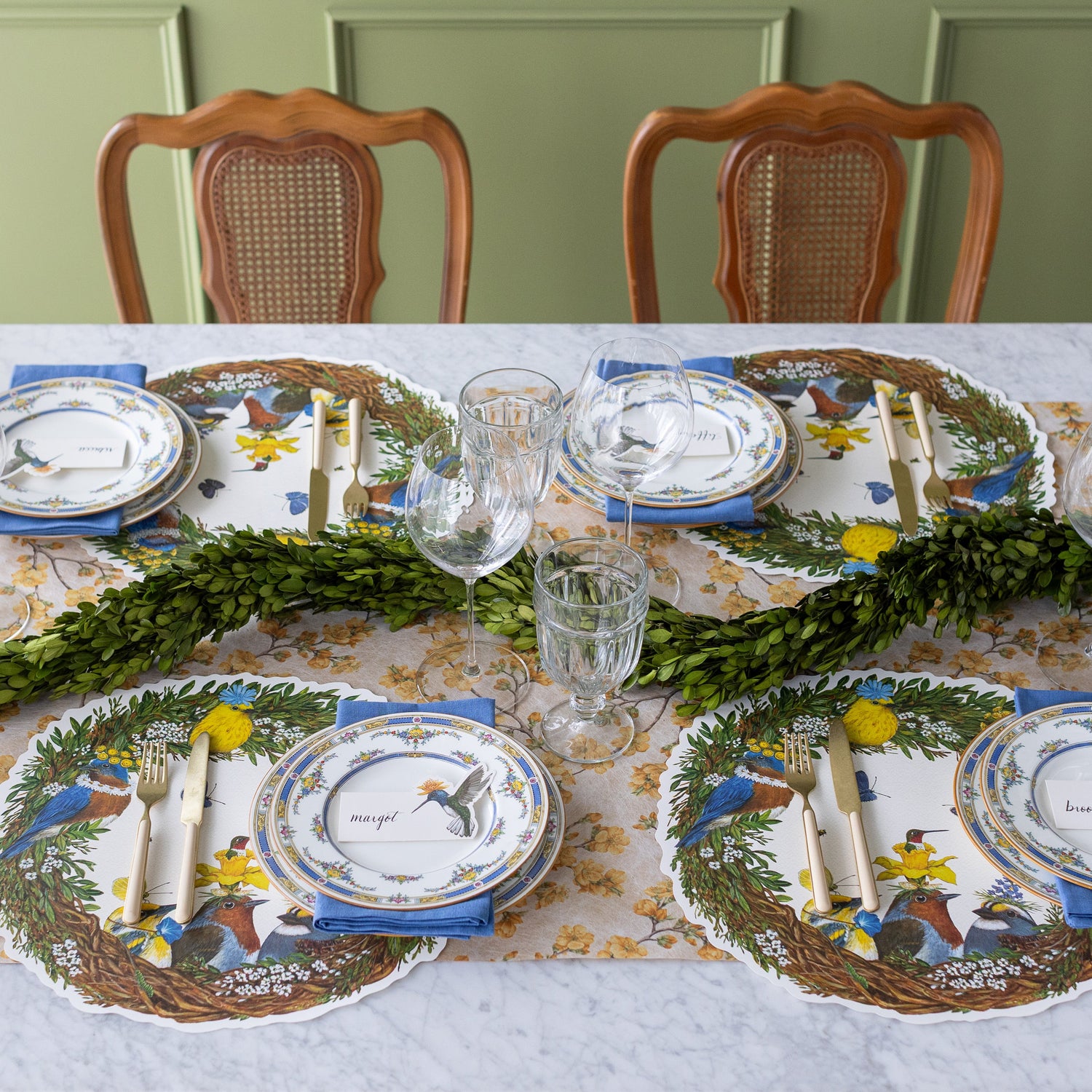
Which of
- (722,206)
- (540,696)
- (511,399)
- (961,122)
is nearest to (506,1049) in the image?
(540,696)

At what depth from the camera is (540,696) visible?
43.4 inches

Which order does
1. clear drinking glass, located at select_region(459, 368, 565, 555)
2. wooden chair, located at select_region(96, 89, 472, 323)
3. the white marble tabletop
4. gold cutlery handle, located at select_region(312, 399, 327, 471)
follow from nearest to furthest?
the white marble tabletop → clear drinking glass, located at select_region(459, 368, 565, 555) → gold cutlery handle, located at select_region(312, 399, 327, 471) → wooden chair, located at select_region(96, 89, 472, 323)

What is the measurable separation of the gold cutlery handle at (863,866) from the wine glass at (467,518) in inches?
13.1

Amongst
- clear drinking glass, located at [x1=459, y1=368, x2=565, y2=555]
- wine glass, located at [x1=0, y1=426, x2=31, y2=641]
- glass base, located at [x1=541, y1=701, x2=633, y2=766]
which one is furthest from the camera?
clear drinking glass, located at [x1=459, y1=368, x2=565, y2=555]

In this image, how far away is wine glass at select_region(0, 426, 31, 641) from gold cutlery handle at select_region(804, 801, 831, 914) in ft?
2.44

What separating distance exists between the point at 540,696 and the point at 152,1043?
441mm

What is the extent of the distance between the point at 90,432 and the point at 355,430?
0.31 m

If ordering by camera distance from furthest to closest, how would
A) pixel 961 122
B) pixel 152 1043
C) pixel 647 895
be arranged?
pixel 961 122, pixel 647 895, pixel 152 1043

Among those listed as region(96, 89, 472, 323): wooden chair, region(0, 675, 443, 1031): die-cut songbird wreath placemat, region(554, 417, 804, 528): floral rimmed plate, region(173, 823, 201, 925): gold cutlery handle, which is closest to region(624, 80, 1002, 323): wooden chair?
region(96, 89, 472, 323): wooden chair

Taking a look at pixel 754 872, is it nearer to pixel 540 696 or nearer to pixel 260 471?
pixel 540 696

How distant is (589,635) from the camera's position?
3.17ft

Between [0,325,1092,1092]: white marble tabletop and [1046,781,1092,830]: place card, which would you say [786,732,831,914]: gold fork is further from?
[1046,781,1092,830]: place card

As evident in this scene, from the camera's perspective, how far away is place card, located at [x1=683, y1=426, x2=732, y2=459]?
1368mm

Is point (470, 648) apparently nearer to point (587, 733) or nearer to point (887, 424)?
point (587, 733)
